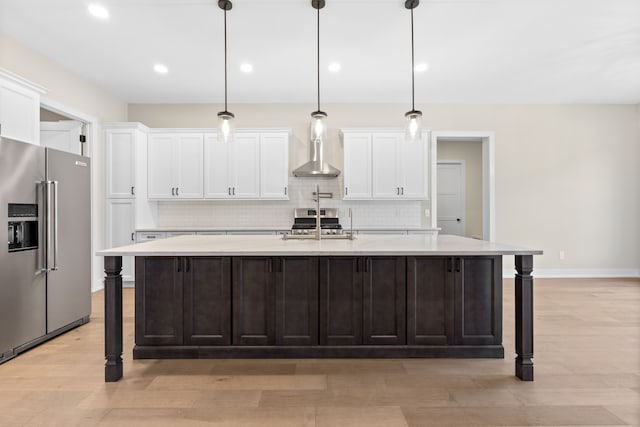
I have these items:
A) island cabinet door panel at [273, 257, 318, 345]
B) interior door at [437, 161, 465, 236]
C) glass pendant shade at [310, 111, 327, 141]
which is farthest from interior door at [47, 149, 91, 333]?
interior door at [437, 161, 465, 236]

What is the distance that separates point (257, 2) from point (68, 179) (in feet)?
7.90

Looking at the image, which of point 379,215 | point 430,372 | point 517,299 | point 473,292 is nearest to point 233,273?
point 430,372

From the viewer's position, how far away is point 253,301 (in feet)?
9.09

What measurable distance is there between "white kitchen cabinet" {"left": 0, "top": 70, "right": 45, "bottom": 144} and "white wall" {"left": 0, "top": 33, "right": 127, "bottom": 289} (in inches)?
23.8

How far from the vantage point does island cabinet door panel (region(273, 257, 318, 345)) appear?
9.11 ft

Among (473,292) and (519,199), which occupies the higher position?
(519,199)

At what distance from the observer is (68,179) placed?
346 cm

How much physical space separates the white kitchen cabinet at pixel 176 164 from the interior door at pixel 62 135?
0.96 m

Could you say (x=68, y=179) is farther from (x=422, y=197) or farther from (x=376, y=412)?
(x=422, y=197)

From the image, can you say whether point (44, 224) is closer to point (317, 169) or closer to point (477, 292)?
point (317, 169)

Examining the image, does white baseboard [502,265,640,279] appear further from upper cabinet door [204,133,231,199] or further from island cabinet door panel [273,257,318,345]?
upper cabinet door [204,133,231,199]

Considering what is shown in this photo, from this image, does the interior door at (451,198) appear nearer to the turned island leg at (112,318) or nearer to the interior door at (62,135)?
the interior door at (62,135)

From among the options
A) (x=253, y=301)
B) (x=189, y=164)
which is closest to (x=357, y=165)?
(x=189, y=164)

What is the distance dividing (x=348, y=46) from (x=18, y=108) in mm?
3268
